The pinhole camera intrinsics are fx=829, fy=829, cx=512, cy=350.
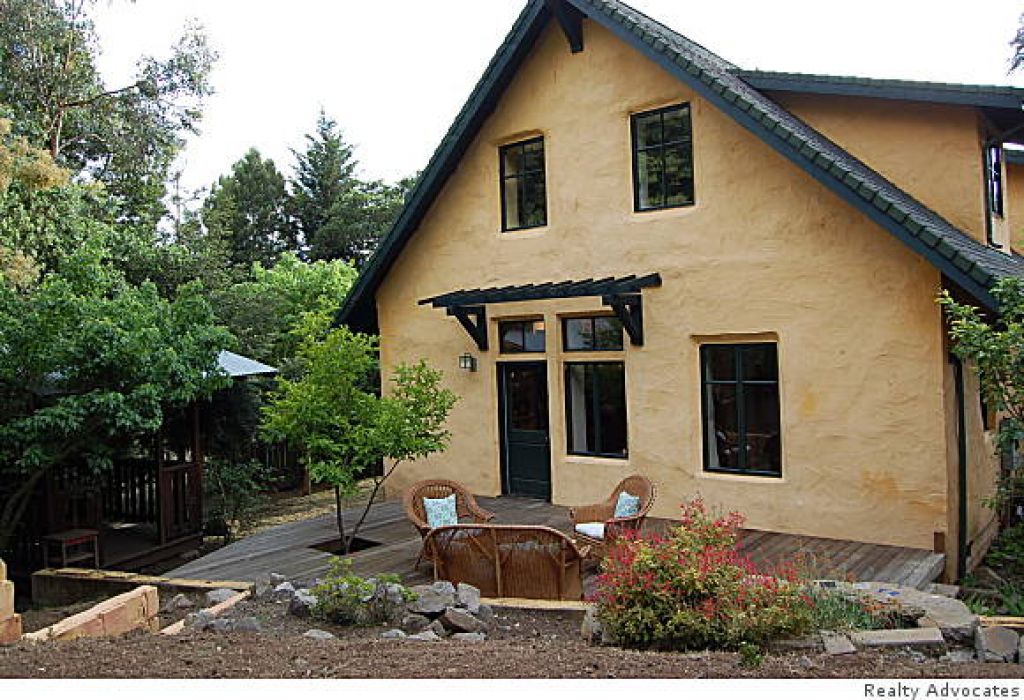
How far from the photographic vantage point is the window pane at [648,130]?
10344 millimetres

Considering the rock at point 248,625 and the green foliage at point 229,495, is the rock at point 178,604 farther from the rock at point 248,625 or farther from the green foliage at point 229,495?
the green foliage at point 229,495

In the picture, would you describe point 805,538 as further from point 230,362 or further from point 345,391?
point 230,362

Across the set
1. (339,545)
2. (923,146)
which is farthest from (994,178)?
(339,545)

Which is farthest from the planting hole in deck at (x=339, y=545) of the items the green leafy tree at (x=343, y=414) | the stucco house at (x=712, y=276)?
the stucco house at (x=712, y=276)

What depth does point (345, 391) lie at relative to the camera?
884cm

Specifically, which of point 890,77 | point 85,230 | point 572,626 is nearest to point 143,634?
point 572,626

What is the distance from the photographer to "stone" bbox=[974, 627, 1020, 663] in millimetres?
5203

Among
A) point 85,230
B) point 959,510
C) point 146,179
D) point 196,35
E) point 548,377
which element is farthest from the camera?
point 146,179

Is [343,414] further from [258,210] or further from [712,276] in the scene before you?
[258,210]

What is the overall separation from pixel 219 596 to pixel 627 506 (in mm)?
3951

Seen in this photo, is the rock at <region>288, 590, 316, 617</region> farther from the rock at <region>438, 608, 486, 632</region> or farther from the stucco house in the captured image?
the stucco house

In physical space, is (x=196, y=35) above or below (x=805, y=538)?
above

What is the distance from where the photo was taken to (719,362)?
987 cm

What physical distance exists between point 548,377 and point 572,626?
5.26 m
